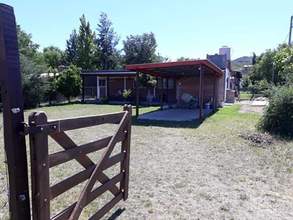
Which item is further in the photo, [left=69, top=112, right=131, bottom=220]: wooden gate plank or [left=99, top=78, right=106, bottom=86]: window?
[left=99, top=78, right=106, bottom=86]: window

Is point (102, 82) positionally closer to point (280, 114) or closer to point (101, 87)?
point (101, 87)

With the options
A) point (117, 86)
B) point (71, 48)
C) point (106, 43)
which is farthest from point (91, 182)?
point (71, 48)

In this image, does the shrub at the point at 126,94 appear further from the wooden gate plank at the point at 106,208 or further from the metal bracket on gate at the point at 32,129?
the metal bracket on gate at the point at 32,129

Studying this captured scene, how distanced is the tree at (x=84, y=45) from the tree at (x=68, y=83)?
1390cm

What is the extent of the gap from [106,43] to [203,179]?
37901mm

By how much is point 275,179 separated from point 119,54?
37.5 meters

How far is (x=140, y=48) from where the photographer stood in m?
38.6

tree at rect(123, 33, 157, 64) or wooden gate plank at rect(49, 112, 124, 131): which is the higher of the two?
tree at rect(123, 33, 157, 64)

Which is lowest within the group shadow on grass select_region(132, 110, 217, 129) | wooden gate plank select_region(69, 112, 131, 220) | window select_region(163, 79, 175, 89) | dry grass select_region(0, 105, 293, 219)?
dry grass select_region(0, 105, 293, 219)

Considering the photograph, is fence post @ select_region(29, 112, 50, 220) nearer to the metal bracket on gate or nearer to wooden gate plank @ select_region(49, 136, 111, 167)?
the metal bracket on gate

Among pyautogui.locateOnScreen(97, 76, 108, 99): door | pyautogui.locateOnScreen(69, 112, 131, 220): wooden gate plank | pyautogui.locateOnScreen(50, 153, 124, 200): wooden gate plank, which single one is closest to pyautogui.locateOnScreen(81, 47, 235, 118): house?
pyautogui.locateOnScreen(97, 76, 108, 99): door

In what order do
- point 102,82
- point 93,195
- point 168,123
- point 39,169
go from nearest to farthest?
point 39,169 < point 93,195 < point 168,123 < point 102,82

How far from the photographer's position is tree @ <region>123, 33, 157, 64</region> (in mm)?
38500

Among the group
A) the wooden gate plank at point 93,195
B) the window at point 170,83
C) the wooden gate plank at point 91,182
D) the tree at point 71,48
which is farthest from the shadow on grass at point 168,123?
the tree at point 71,48
